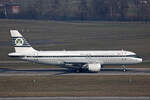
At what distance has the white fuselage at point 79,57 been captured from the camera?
7919 cm

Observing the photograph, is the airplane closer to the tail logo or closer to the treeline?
the tail logo

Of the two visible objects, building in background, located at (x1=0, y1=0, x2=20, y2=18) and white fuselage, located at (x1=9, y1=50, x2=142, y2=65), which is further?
building in background, located at (x1=0, y1=0, x2=20, y2=18)

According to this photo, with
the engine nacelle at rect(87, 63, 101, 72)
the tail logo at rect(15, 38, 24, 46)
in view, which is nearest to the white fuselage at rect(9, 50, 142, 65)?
the tail logo at rect(15, 38, 24, 46)

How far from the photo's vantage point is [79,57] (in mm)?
79562

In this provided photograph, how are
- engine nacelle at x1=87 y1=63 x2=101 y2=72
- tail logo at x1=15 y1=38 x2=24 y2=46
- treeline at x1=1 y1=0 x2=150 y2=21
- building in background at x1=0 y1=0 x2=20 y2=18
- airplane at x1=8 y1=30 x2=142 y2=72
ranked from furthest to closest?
building in background at x1=0 y1=0 x2=20 y2=18
treeline at x1=1 y1=0 x2=150 y2=21
tail logo at x1=15 y1=38 x2=24 y2=46
airplane at x1=8 y1=30 x2=142 y2=72
engine nacelle at x1=87 y1=63 x2=101 y2=72

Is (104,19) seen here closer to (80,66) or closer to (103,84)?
(80,66)

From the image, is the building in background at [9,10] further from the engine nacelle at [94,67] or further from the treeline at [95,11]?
the engine nacelle at [94,67]

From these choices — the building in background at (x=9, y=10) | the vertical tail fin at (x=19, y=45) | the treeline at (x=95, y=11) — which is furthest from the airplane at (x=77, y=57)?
the building in background at (x=9, y=10)

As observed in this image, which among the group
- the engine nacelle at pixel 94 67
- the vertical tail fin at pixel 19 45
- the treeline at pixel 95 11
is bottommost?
the engine nacelle at pixel 94 67

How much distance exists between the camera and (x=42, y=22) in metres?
180

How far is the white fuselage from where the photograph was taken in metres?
79.2

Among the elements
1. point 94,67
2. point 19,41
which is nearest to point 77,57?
point 94,67

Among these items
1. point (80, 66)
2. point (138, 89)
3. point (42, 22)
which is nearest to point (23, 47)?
point (80, 66)

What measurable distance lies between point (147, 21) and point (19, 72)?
104m
